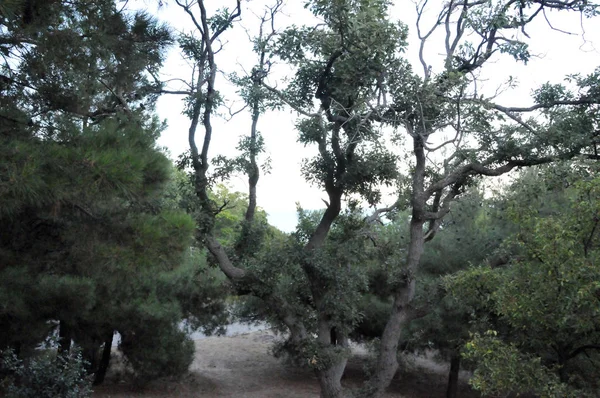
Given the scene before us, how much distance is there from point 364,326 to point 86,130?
333 inches

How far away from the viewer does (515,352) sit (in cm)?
475

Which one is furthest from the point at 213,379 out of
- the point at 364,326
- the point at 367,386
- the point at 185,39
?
the point at 185,39

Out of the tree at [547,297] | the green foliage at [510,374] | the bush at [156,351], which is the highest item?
the tree at [547,297]

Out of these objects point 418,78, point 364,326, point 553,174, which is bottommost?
point 364,326

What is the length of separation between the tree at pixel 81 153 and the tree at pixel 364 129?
1880 mm

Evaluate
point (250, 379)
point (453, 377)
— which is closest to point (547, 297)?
point (453, 377)

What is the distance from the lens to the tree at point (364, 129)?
7473mm

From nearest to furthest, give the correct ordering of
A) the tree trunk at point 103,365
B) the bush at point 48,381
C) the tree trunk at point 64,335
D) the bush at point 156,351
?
the bush at point 48,381
the tree trunk at point 64,335
the bush at point 156,351
the tree trunk at point 103,365

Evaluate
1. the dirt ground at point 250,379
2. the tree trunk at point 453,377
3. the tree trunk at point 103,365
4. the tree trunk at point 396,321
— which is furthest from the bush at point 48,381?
the tree trunk at point 453,377

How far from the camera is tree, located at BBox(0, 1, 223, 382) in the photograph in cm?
404

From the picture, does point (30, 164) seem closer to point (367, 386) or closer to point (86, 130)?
point (86, 130)

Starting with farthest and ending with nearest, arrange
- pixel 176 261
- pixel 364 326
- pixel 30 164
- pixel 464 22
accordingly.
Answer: pixel 364 326
pixel 464 22
pixel 176 261
pixel 30 164

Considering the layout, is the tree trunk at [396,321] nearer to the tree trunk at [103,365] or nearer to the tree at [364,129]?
the tree at [364,129]

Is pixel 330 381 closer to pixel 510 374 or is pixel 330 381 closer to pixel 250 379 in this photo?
pixel 510 374
